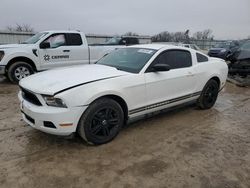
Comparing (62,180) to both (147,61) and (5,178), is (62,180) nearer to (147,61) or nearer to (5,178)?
(5,178)

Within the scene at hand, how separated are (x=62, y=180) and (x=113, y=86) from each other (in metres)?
1.56

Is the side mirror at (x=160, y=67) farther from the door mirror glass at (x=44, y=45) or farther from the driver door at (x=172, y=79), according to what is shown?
the door mirror glass at (x=44, y=45)

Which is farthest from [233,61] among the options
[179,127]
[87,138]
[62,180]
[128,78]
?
[62,180]

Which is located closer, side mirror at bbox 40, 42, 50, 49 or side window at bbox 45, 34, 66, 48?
side mirror at bbox 40, 42, 50, 49

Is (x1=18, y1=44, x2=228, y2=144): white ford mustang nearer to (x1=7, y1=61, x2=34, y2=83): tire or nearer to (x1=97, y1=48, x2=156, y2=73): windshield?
(x1=97, y1=48, x2=156, y2=73): windshield

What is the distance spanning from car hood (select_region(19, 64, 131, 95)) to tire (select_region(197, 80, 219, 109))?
2.37m

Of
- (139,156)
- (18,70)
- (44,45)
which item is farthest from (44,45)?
(139,156)

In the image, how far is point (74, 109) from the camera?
359cm

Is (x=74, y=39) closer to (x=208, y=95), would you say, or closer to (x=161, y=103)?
(x=208, y=95)

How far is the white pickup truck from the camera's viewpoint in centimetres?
838

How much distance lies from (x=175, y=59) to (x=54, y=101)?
273 cm

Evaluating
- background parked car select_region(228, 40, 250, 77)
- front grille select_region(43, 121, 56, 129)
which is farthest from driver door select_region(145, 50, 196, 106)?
background parked car select_region(228, 40, 250, 77)

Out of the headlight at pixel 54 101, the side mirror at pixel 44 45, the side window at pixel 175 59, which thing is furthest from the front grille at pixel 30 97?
the side mirror at pixel 44 45

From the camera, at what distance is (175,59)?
17.2 ft
